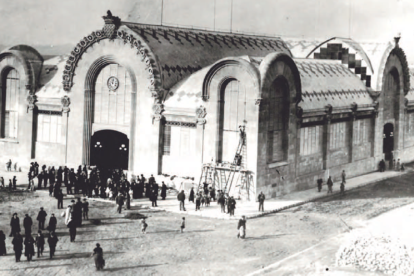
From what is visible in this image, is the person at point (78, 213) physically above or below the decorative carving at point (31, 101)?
below

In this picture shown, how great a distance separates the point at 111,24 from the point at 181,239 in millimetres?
20824

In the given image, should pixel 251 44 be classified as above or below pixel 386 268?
above

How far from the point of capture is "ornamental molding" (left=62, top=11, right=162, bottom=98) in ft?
142

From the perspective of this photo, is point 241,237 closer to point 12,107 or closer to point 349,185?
point 349,185

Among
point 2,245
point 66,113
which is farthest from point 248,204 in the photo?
point 66,113

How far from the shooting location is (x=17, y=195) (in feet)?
127

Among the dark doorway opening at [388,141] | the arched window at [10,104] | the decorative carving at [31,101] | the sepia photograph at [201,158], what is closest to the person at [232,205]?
the sepia photograph at [201,158]

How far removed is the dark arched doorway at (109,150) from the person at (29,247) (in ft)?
66.8

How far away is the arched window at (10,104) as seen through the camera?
49.2 meters

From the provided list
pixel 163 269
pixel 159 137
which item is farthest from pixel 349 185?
pixel 163 269

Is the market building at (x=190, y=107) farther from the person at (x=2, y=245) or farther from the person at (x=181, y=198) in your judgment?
the person at (x=2, y=245)

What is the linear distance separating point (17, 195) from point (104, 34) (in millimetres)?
13721

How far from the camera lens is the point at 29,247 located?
82.6 feet

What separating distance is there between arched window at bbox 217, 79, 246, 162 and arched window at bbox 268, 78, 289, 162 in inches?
85.0
